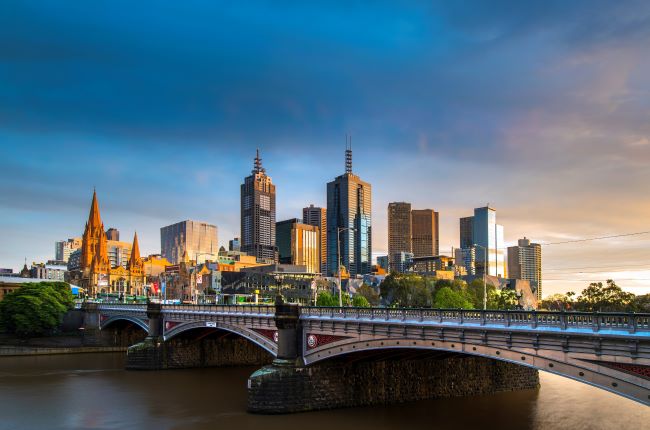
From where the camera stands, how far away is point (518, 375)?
6053cm

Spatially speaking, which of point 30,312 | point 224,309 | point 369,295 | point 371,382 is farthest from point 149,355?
point 369,295

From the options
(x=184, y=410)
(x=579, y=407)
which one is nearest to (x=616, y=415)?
(x=579, y=407)

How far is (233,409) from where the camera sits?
52875 mm

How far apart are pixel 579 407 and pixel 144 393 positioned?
39780mm

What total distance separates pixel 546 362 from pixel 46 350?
3515 inches

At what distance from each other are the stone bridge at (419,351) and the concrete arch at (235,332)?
0.14m

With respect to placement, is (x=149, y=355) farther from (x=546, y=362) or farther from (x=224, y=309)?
(x=546, y=362)

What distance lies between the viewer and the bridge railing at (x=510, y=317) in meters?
31.4

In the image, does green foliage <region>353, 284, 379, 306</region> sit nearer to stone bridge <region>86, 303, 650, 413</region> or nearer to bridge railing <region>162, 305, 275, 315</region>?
bridge railing <region>162, 305, 275, 315</region>

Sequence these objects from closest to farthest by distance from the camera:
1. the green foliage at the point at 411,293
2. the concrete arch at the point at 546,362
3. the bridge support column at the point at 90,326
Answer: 1. the concrete arch at the point at 546,362
2. the bridge support column at the point at 90,326
3. the green foliage at the point at 411,293

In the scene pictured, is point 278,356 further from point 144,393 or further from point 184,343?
point 184,343

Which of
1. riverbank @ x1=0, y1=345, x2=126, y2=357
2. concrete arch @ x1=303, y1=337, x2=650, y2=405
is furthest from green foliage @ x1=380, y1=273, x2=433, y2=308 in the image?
concrete arch @ x1=303, y1=337, x2=650, y2=405

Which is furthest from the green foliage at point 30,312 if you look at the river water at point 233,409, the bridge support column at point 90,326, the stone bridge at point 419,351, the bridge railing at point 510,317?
the bridge railing at point 510,317

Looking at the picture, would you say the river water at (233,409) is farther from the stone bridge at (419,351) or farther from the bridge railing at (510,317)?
the bridge railing at (510,317)
